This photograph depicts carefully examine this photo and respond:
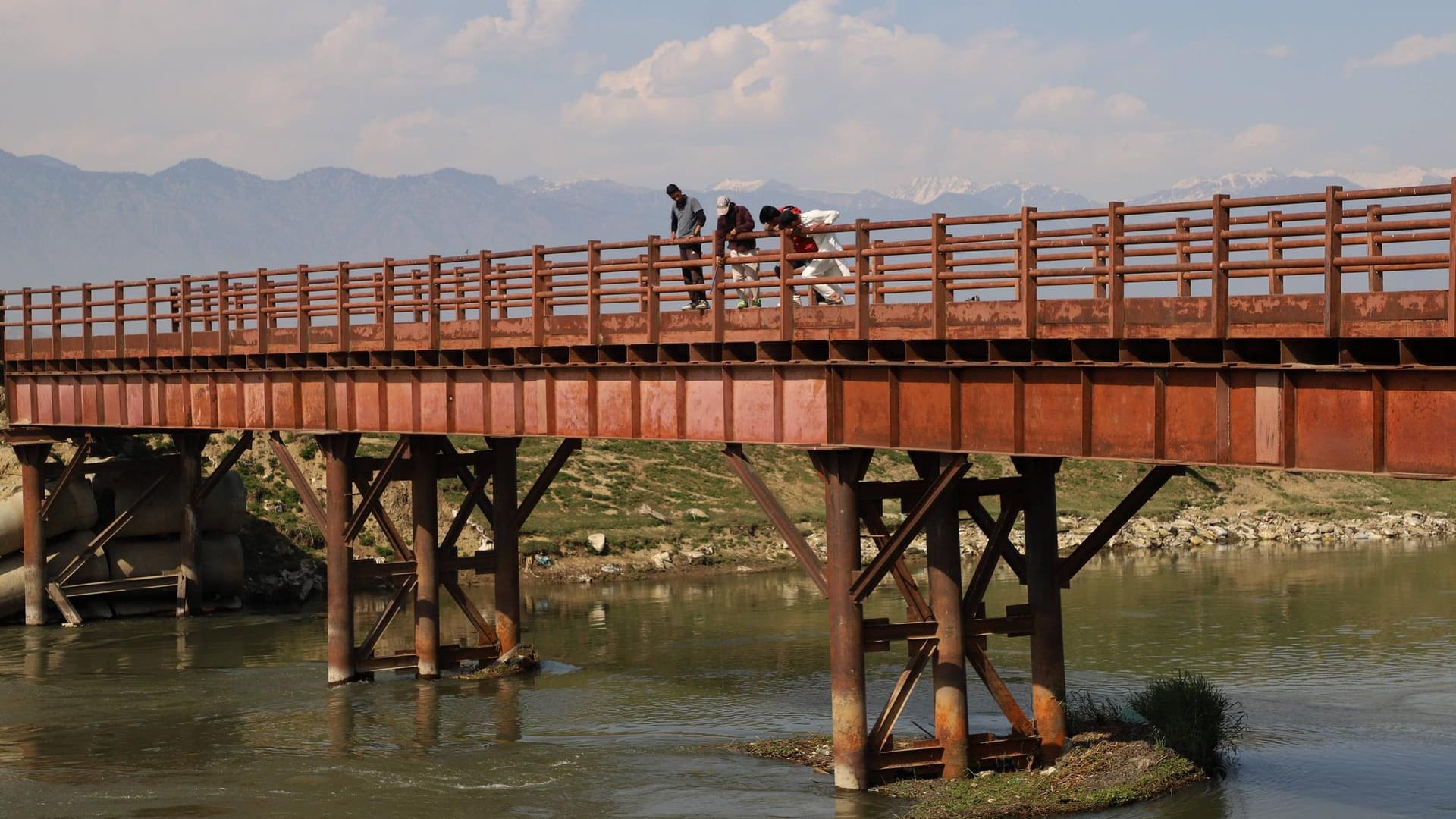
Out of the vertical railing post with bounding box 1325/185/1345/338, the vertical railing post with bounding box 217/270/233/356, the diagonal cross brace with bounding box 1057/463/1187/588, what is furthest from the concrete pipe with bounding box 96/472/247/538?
the vertical railing post with bounding box 1325/185/1345/338

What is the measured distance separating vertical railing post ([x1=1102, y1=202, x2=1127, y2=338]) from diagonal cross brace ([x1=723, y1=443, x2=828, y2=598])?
531 centimetres

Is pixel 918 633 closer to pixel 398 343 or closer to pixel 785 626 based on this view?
pixel 398 343

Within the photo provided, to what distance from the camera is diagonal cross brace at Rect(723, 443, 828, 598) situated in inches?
835

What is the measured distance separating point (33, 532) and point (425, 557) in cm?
1335

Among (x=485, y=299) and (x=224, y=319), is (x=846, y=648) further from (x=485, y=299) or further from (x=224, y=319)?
(x=224, y=319)

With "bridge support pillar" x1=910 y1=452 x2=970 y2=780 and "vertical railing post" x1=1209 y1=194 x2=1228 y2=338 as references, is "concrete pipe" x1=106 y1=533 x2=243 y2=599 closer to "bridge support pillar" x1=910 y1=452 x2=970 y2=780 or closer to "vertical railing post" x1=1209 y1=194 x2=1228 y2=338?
"bridge support pillar" x1=910 y1=452 x2=970 y2=780

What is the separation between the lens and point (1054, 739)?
22.1 meters

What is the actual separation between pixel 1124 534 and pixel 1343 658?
78.9 ft

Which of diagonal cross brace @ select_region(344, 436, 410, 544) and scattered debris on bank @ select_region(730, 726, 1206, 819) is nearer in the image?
scattered debris on bank @ select_region(730, 726, 1206, 819)

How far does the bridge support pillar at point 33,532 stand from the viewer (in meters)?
39.0

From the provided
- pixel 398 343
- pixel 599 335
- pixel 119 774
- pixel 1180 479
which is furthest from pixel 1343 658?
pixel 1180 479

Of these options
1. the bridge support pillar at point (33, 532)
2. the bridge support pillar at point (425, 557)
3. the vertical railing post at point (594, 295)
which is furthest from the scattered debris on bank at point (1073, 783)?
the bridge support pillar at point (33, 532)

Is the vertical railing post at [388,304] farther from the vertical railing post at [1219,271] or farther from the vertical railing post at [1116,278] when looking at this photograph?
the vertical railing post at [1219,271]

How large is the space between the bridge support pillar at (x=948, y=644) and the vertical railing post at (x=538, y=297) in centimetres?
714
